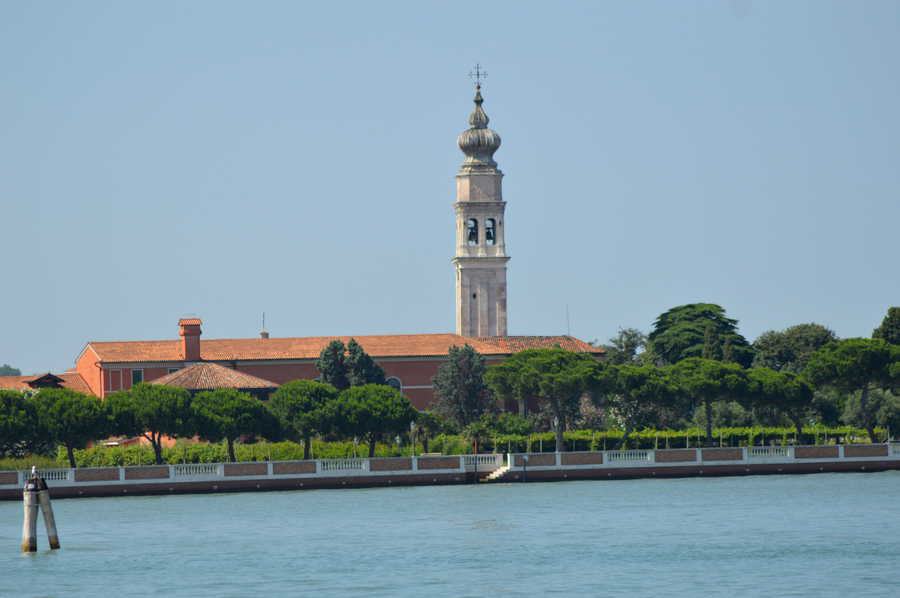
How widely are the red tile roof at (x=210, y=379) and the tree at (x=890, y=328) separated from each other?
26420 millimetres

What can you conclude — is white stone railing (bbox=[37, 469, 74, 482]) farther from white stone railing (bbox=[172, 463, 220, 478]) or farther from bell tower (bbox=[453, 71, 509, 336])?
bell tower (bbox=[453, 71, 509, 336])


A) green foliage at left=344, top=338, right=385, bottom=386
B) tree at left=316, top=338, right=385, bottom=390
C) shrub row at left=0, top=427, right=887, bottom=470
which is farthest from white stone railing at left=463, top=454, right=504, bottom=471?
tree at left=316, top=338, right=385, bottom=390

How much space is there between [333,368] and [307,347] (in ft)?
14.0

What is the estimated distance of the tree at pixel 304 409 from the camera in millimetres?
74000

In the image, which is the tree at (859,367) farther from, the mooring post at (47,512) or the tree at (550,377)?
the mooring post at (47,512)

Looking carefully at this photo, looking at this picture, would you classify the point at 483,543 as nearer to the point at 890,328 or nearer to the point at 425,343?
the point at 890,328

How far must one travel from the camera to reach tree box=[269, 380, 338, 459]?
74000 millimetres

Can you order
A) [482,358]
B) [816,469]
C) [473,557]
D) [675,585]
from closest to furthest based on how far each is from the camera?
[675,585] < [473,557] < [816,469] < [482,358]

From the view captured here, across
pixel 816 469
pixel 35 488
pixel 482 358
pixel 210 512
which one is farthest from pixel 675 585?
pixel 482 358

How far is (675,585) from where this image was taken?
132ft

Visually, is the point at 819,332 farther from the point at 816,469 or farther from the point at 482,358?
the point at 816,469

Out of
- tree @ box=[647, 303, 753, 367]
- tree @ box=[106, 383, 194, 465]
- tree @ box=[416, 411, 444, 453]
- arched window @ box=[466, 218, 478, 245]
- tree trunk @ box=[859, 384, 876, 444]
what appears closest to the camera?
tree @ box=[106, 383, 194, 465]

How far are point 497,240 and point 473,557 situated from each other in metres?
66.0

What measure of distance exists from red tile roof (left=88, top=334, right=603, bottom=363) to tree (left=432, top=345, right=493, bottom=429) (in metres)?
4.16
